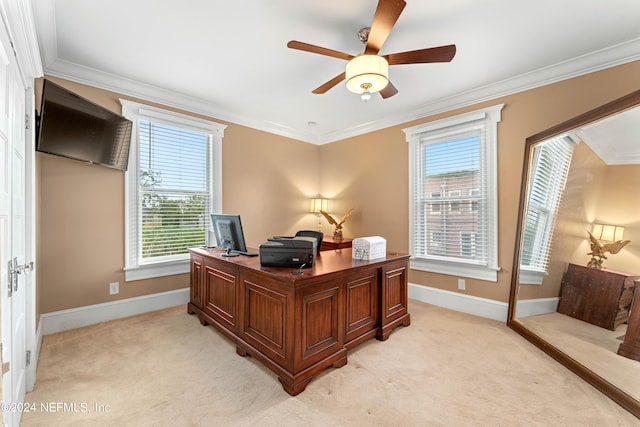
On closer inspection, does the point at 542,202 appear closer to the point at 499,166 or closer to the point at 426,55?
the point at 499,166

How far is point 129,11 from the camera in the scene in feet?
6.57

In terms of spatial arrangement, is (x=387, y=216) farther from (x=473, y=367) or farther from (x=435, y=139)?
(x=473, y=367)

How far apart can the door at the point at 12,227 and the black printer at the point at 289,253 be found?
137 centimetres

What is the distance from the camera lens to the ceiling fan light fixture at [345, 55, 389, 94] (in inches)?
78.0

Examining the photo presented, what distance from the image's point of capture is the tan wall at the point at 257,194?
2.63 metres

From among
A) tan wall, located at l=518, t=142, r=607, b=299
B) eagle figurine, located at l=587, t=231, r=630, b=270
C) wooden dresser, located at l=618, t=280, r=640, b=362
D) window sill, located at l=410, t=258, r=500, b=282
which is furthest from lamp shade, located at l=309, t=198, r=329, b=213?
wooden dresser, located at l=618, t=280, r=640, b=362

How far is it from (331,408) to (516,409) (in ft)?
3.82

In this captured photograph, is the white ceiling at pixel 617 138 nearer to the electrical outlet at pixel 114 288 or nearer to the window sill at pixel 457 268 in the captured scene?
the window sill at pixel 457 268

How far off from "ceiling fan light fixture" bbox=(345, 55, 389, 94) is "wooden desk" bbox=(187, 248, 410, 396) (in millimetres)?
1465

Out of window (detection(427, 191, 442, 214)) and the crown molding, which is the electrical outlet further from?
window (detection(427, 191, 442, 214))

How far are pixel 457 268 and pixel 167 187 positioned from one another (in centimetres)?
383

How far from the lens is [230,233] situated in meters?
2.64

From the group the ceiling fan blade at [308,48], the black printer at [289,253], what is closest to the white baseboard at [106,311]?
the black printer at [289,253]

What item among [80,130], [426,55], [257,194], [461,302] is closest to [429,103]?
[426,55]
